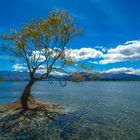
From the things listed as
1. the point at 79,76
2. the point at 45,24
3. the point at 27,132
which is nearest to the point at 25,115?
the point at 27,132

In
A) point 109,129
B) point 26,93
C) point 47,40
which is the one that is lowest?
→ point 109,129

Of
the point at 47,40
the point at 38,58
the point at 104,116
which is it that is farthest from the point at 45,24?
the point at 104,116

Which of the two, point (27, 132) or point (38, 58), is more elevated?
point (38, 58)

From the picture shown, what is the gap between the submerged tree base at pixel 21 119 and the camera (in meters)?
32.2

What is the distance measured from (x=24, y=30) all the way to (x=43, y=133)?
2627 cm

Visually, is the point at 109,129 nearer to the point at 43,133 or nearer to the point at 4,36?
the point at 43,133

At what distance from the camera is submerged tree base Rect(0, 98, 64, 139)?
3222 cm

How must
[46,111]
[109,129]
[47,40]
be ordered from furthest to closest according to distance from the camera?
[47,40]
[46,111]
[109,129]

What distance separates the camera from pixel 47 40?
171 ft

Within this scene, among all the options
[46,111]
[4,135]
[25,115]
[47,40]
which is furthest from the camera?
[47,40]

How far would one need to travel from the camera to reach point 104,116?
45250mm

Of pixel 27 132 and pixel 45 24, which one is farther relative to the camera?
pixel 45 24

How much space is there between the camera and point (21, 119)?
1593 inches

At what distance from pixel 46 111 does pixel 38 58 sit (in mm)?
11753
